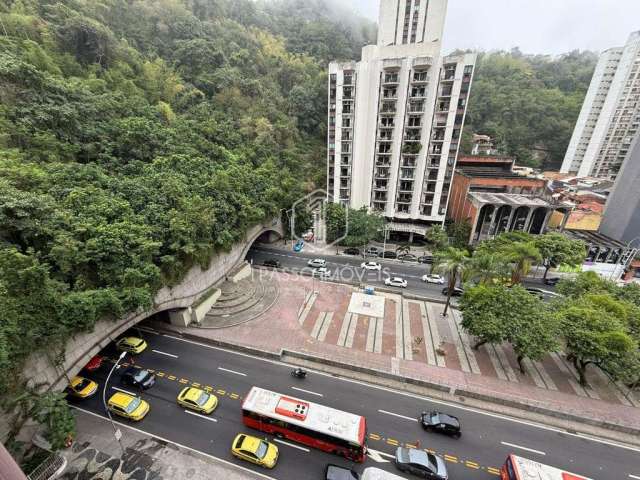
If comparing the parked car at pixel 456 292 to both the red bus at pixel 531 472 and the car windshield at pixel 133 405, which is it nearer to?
the red bus at pixel 531 472

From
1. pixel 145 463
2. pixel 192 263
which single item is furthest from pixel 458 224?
pixel 145 463

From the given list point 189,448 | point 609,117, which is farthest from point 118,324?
point 609,117

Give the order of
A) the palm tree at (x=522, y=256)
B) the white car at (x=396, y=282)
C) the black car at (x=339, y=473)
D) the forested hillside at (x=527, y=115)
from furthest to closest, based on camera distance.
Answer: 1. the forested hillside at (x=527, y=115)
2. the white car at (x=396, y=282)
3. the palm tree at (x=522, y=256)
4. the black car at (x=339, y=473)

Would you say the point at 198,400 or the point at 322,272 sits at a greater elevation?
the point at 198,400

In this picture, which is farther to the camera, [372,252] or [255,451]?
[372,252]

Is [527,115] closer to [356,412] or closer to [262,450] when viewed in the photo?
[356,412]

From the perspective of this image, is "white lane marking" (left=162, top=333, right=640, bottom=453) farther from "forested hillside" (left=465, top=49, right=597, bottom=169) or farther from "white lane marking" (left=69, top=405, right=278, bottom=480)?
"forested hillside" (left=465, top=49, right=597, bottom=169)

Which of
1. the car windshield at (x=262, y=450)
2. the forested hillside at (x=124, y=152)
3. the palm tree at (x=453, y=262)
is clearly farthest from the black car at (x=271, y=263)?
the car windshield at (x=262, y=450)
